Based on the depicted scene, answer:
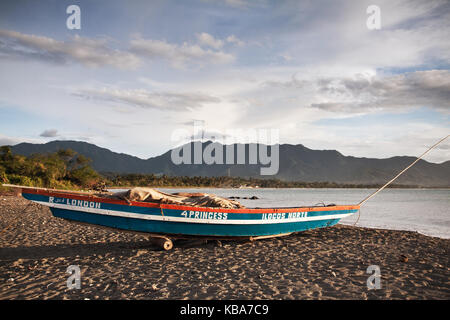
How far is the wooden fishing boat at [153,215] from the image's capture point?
8328 mm

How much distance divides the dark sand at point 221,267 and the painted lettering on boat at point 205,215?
1036mm

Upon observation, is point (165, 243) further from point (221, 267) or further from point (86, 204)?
point (86, 204)

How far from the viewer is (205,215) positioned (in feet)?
28.7

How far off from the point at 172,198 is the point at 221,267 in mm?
2786

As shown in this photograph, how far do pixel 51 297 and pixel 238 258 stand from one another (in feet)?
14.7

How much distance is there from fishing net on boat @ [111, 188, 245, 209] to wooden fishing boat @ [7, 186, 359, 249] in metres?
0.27

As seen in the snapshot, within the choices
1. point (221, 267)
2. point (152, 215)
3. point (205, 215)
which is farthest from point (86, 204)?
point (221, 267)

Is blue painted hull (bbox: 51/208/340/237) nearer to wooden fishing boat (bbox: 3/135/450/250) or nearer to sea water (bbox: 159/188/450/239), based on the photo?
wooden fishing boat (bbox: 3/135/450/250)

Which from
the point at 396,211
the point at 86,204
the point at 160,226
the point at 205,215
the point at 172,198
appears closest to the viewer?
the point at 86,204

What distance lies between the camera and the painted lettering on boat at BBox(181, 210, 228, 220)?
8593 millimetres

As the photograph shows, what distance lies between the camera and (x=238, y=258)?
8.30 meters

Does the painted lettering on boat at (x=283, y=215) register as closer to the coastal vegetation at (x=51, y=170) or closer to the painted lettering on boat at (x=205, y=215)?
the painted lettering on boat at (x=205, y=215)

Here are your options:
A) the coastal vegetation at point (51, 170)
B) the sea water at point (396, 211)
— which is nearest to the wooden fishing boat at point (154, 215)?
the sea water at point (396, 211)
